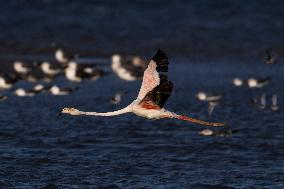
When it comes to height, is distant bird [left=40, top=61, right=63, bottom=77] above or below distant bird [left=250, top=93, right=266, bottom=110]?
above

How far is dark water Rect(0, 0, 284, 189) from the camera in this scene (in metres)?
16.9

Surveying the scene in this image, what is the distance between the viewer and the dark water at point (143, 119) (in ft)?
55.3

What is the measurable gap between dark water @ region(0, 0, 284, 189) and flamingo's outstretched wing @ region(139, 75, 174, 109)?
6.91 ft

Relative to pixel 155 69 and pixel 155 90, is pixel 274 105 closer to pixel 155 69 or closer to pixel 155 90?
pixel 155 69

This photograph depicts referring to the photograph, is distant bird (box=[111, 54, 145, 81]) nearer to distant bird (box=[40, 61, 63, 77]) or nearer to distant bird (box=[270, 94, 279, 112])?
distant bird (box=[40, 61, 63, 77])

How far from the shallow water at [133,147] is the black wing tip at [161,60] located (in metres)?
2.57

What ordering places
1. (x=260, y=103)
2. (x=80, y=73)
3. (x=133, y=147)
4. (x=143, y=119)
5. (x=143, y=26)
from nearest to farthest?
(x=133, y=147) < (x=143, y=119) < (x=260, y=103) < (x=80, y=73) < (x=143, y=26)

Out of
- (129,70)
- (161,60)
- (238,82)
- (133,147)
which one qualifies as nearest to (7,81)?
(129,70)

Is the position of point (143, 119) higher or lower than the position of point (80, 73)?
lower

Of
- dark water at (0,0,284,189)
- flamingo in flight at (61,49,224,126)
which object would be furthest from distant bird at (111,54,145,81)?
flamingo in flight at (61,49,224,126)

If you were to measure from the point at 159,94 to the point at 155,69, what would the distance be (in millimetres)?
426

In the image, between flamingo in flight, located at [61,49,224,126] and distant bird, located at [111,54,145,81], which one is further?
distant bird, located at [111,54,145,81]

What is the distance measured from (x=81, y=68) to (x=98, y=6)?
788 inches

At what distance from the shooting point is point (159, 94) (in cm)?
1413
